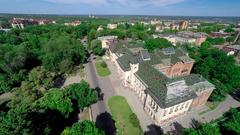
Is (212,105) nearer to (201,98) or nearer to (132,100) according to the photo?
(201,98)

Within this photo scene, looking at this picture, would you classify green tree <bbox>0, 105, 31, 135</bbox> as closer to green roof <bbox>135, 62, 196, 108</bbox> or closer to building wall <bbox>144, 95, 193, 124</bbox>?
green roof <bbox>135, 62, 196, 108</bbox>

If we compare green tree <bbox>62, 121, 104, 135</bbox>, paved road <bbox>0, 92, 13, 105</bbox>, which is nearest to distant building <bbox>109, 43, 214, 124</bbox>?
green tree <bbox>62, 121, 104, 135</bbox>

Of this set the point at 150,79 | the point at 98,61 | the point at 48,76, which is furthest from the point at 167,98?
the point at 98,61

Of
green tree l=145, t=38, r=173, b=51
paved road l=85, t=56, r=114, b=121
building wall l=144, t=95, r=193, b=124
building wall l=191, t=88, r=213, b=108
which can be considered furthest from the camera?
green tree l=145, t=38, r=173, b=51

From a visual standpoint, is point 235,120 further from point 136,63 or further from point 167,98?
point 136,63

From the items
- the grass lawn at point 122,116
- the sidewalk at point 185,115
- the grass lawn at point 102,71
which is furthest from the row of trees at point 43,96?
the sidewalk at point 185,115

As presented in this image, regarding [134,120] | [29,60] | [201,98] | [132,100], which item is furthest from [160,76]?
[29,60]
